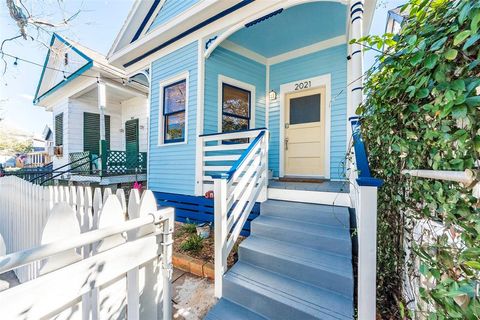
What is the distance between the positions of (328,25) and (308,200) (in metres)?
3.31

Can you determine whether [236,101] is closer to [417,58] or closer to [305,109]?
[305,109]

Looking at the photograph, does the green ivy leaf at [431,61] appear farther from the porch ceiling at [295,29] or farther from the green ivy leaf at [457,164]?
the porch ceiling at [295,29]

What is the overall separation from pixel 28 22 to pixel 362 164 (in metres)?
7.71

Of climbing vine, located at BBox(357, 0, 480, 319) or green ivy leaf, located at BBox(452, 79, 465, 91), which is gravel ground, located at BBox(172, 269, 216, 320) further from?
green ivy leaf, located at BBox(452, 79, 465, 91)

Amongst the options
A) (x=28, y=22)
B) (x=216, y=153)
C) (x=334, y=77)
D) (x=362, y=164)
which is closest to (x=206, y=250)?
(x=216, y=153)

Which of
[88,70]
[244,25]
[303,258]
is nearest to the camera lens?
[303,258]

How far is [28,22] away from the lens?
5.14m

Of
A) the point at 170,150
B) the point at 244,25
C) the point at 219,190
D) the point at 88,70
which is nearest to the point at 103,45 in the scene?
the point at 88,70

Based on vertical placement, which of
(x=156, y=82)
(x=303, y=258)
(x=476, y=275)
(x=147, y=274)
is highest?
(x=156, y=82)

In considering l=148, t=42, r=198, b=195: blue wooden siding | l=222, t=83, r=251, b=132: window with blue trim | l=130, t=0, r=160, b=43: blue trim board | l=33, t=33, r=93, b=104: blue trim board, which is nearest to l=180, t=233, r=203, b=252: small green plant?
l=148, t=42, r=198, b=195: blue wooden siding

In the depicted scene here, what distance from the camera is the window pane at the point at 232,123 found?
488cm

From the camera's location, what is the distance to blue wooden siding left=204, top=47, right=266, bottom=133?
14.9 ft

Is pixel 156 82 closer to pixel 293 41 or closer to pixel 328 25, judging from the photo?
pixel 293 41

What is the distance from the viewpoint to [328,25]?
4.04 meters
